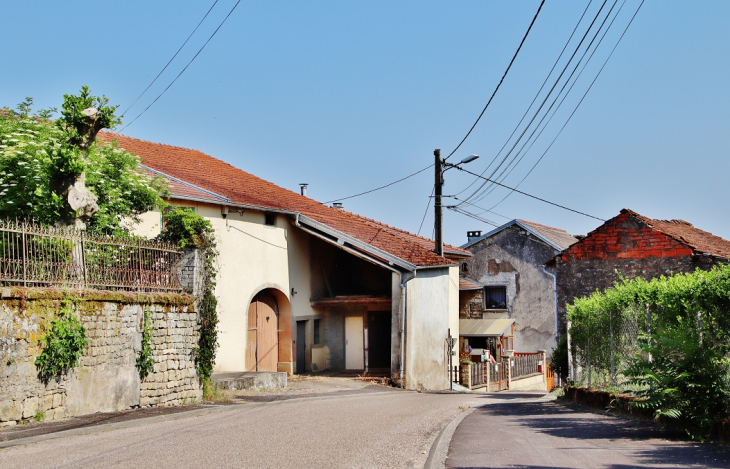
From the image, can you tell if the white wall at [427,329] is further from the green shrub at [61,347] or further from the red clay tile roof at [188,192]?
the green shrub at [61,347]

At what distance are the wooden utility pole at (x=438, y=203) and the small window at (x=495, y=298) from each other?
13.8m

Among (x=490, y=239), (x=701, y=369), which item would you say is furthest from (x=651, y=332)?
(x=490, y=239)

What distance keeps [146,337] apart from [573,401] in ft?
30.8

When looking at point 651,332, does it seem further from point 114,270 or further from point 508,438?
point 114,270

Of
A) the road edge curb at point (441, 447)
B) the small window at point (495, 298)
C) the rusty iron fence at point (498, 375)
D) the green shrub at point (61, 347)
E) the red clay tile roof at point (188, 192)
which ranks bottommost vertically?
the rusty iron fence at point (498, 375)

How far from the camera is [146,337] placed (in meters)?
15.7

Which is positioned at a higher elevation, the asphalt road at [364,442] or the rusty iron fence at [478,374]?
the asphalt road at [364,442]

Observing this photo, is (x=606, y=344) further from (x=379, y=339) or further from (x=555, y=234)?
(x=555, y=234)

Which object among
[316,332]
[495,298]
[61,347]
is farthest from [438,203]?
[61,347]

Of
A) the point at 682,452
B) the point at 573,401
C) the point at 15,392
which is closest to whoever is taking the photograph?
the point at 682,452

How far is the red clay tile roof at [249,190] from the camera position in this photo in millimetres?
24594

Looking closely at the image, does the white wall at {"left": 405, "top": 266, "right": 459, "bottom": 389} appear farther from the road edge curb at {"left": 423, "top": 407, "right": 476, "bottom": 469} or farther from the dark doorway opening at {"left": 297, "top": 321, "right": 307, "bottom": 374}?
the road edge curb at {"left": 423, "top": 407, "right": 476, "bottom": 469}

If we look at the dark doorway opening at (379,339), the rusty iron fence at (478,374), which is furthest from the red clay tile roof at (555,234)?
the dark doorway opening at (379,339)

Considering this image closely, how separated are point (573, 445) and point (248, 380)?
39.1 ft
